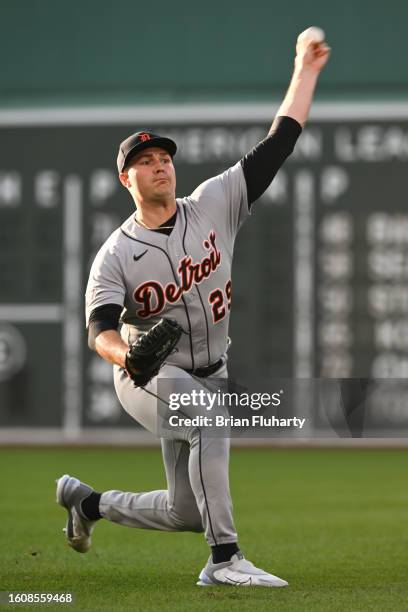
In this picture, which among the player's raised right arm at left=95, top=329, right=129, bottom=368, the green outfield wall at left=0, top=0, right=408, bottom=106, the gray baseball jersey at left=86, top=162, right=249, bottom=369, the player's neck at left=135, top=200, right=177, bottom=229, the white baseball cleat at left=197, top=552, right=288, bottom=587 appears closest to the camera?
the player's raised right arm at left=95, top=329, right=129, bottom=368

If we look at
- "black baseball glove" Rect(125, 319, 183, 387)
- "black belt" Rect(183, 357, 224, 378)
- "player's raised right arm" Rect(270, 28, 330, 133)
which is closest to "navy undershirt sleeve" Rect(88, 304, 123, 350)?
"black baseball glove" Rect(125, 319, 183, 387)

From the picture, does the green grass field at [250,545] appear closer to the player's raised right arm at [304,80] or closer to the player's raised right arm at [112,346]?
the player's raised right arm at [112,346]

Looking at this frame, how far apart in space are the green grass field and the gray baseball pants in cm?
23

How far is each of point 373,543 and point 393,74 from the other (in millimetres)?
8798

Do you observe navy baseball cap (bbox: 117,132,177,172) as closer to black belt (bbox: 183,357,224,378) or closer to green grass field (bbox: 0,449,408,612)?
black belt (bbox: 183,357,224,378)

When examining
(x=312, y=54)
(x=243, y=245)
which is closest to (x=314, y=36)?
(x=312, y=54)

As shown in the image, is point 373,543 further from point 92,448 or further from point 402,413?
point 92,448

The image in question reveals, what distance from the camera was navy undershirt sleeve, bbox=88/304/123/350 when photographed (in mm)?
4441

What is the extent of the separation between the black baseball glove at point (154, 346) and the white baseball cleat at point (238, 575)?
85 centimetres

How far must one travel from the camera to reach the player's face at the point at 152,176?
189 inches

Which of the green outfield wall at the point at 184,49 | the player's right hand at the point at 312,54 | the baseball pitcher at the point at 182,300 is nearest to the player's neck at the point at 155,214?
the baseball pitcher at the point at 182,300

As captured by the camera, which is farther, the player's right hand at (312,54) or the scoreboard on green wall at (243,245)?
the scoreboard on green wall at (243,245)

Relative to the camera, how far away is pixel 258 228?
1295 cm

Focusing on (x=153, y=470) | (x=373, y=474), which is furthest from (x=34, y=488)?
(x=373, y=474)
